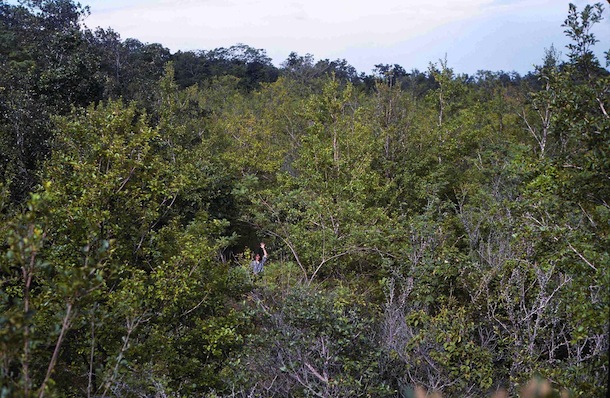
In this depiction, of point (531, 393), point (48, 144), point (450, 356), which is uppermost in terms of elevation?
point (531, 393)

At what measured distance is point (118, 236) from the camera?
9234mm

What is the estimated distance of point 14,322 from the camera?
3.49 metres

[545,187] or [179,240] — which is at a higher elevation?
[545,187]

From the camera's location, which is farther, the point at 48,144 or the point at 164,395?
the point at 48,144

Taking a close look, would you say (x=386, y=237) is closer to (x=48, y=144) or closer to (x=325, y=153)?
(x=325, y=153)

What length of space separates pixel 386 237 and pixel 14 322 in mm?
12125

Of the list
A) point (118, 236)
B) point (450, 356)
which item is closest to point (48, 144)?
point (118, 236)

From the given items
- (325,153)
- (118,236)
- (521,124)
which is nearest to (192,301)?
(118,236)

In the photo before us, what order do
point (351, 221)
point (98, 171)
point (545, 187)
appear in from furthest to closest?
1. point (351, 221)
2. point (98, 171)
3. point (545, 187)

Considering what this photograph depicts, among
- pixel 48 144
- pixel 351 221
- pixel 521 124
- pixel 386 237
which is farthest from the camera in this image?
pixel 521 124

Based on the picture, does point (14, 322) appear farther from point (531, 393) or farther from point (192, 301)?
point (192, 301)

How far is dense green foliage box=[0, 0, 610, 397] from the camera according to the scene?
6.32m

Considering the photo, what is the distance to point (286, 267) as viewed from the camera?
45.5 ft

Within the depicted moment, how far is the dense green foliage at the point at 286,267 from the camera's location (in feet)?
20.7
